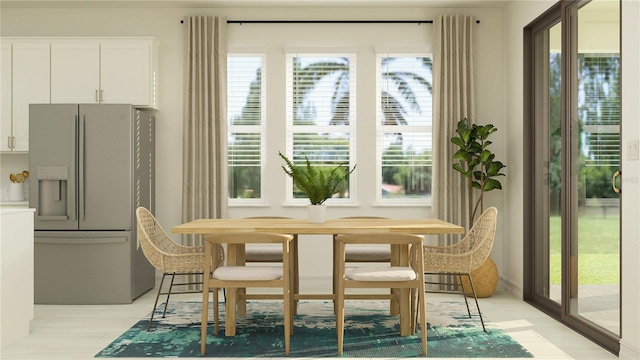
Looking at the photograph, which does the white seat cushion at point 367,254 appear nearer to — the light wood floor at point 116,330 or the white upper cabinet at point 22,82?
the light wood floor at point 116,330

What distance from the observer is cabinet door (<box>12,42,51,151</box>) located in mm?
5996

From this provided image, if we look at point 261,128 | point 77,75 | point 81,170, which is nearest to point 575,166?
point 261,128

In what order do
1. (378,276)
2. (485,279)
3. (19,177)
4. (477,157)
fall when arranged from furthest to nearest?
(19,177)
(477,157)
(485,279)
(378,276)

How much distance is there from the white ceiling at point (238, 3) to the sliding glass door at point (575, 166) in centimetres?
89

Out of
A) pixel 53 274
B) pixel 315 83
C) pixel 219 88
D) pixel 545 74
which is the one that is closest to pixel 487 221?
pixel 545 74

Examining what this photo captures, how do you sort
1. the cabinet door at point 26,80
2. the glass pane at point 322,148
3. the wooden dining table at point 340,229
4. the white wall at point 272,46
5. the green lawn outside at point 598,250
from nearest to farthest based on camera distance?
the green lawn outside at point 598,250, the wooden dining table at point 340,229, the cabinet door at point 26,80, the white wall at point 272,46, the glass pane at point 322,148

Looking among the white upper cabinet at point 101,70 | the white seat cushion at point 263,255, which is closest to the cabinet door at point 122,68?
the white upper cabinet at point 101,70

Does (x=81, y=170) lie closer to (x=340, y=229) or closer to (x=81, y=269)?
(x=81, y=269)

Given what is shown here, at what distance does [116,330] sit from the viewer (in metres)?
4.58

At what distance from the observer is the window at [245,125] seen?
21.2 feet

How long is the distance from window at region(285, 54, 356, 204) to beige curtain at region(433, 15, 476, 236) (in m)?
0.88

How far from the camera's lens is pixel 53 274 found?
18.2 ft

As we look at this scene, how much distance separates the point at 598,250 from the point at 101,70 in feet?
15.5

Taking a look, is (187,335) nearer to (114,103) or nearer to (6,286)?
(6,286)
